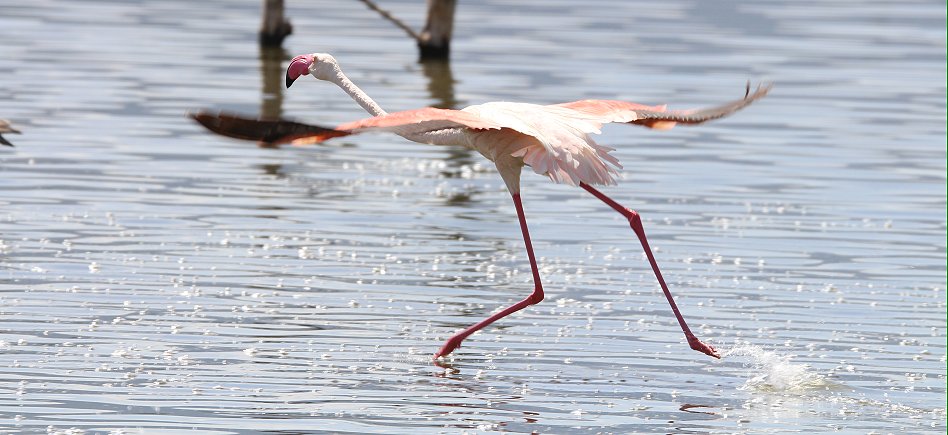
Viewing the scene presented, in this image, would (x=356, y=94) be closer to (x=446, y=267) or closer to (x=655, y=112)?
(x=655, y=112)

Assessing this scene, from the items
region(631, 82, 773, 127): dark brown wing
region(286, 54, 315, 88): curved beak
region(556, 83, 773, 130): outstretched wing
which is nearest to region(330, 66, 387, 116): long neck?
region(286, 54, 315, 88): curved beak

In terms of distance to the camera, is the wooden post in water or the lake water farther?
the wooden post in water

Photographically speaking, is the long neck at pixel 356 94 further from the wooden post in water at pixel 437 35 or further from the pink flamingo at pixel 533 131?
the wooden post in water at pixel 437 35

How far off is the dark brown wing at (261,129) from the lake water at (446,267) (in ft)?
3.55

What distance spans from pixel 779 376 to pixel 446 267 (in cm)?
325

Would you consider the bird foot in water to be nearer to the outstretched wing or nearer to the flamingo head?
the outstretched wing

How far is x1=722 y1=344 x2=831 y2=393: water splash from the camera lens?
8.35 m

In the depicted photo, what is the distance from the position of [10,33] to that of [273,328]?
66.8 ft

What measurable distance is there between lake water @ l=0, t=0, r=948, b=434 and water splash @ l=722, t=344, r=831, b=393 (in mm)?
19

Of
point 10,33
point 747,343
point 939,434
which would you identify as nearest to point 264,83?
point 10,33

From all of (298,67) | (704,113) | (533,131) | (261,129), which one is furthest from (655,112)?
(261,129)

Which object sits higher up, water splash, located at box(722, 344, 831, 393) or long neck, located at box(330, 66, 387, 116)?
long neck, located at box(330, 66, 387, 116)

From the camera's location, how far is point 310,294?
10250mm

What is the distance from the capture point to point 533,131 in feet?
29.2
